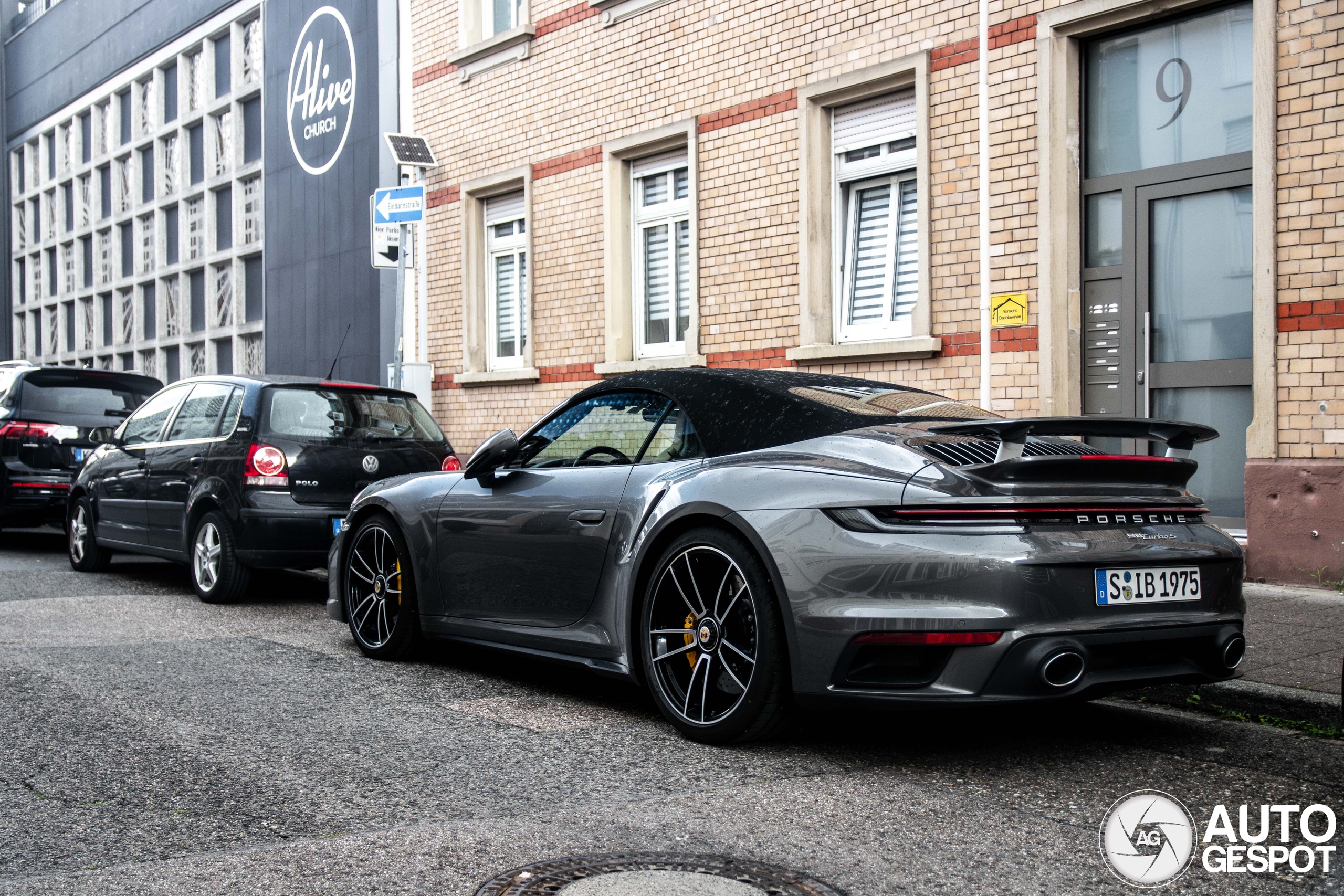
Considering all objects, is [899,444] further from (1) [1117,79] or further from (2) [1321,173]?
(1) [1117,79]

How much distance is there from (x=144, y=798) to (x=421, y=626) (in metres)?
2.33

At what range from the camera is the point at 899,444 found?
4.30 metres

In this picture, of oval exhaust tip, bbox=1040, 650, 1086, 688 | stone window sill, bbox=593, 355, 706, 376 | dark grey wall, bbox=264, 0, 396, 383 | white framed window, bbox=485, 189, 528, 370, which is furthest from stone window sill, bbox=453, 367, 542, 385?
oval exhaust tip, bbox=1040, 650, 1086, 688

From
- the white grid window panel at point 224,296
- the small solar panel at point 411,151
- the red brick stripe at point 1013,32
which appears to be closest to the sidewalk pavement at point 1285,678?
the red brick stripe at point 1013,32

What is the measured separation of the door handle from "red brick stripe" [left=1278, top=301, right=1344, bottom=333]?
519 cm

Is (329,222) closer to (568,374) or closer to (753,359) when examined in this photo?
(568,374)

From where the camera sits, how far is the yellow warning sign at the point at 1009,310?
31.6ft

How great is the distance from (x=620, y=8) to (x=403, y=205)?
2.91 metres

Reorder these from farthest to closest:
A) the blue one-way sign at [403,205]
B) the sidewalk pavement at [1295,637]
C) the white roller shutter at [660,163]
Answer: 1. the blue one-way sign at [403,205]
2. the white roller shutter at [660,163]
3. the sidewalk pavement at [1295,637]

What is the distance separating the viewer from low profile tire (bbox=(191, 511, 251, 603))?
8.48 metres

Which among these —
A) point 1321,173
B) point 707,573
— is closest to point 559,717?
point 707,573

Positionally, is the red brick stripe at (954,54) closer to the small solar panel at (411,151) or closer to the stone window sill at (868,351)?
the stone window sill at (868,351)

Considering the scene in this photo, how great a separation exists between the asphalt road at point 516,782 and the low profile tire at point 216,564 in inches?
87.4

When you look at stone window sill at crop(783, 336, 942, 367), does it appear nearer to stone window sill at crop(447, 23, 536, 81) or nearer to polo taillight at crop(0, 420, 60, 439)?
stone window sill at crop(447, 23, 536, 81)
